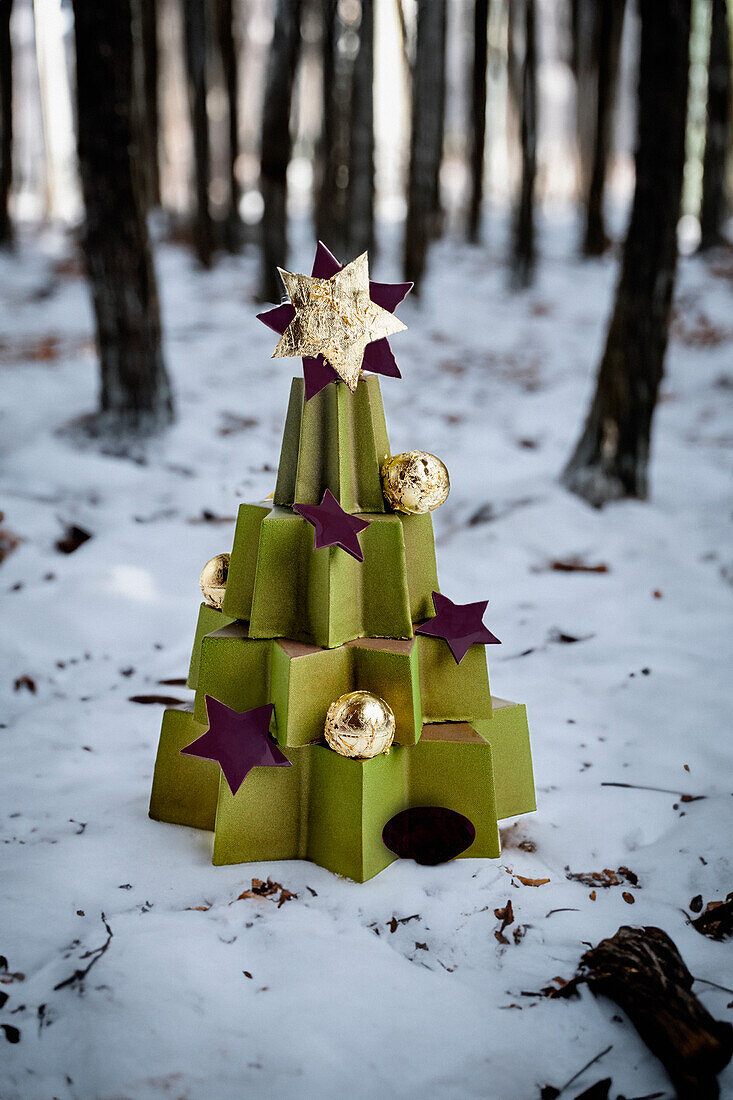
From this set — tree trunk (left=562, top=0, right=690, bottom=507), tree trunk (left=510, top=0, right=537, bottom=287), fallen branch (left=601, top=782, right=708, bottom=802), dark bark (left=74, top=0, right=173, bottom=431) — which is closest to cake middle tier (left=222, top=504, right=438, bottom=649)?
fallen branch (left=601, top=782, right=708, bottom=802)

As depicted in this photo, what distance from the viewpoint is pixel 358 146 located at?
7707mm

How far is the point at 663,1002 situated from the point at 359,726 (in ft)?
2.35

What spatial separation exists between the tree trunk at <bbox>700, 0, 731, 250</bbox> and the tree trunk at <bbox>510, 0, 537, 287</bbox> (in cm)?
199

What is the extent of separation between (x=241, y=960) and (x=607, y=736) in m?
1.36

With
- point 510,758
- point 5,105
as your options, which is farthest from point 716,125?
point 510,758

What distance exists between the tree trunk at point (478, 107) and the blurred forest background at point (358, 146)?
0.9 inches

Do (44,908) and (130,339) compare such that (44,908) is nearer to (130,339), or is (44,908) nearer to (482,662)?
(482,662)

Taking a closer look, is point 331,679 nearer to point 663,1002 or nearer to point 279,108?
point 663,1002

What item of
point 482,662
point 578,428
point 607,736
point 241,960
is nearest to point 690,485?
point 578,428

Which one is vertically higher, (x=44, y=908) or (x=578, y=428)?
(x=578, y=428)

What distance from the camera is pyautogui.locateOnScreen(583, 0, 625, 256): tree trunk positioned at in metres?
8.97

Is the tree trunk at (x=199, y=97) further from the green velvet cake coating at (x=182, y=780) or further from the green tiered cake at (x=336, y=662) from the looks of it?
the green velvet cake coating at (x=182, y=780)

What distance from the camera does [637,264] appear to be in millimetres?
3930

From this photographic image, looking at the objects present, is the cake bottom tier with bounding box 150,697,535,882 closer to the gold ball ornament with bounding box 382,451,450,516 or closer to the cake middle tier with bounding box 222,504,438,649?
the cake middle tier with bounding box 222,504,438,649
